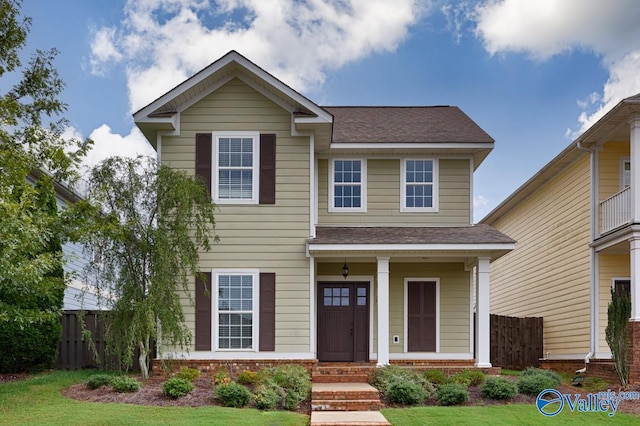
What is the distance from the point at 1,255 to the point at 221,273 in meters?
5.65

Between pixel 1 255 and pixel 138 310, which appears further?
pixel 138 310

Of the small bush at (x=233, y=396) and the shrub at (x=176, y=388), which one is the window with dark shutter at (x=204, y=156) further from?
the small bush at (x=233, y=396)

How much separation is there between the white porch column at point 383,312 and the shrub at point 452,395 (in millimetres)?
2465

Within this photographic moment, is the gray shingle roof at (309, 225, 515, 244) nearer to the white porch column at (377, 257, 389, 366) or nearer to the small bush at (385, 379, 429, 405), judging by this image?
the white porch column at (377, 257, 389, 366)

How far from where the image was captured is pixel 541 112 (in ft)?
64.2

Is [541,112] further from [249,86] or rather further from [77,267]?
[77,267]

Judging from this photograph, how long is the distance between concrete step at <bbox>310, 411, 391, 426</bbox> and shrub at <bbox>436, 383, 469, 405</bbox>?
151 cm

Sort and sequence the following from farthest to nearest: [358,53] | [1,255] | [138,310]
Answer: [358,53] < [138,310] < [1,255]

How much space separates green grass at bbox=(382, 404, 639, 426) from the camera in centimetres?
1211

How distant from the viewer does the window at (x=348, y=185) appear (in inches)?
728

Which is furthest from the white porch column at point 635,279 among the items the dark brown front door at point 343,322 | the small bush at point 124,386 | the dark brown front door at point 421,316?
the small bush at point 124,386

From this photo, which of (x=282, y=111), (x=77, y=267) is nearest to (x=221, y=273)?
(x=282, y=111)

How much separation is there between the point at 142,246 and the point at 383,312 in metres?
5.49

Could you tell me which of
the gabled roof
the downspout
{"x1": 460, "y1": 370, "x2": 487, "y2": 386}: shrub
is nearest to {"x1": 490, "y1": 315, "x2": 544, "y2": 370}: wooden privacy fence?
the downspout
